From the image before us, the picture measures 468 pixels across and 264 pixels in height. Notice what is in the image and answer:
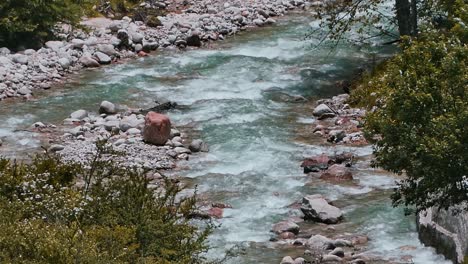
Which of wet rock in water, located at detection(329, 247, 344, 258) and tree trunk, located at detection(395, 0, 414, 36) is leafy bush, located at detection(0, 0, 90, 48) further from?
wet rock in water, located at detection(329, 247, 344, 258)

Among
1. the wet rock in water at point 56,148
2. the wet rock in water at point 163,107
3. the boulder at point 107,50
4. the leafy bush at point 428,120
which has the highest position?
the leafy bush at point 428,120

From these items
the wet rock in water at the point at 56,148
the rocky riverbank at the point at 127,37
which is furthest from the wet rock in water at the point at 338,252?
the rocky riverbank at the point at 127,37

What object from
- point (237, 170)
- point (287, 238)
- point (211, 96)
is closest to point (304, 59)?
point (211, 96)

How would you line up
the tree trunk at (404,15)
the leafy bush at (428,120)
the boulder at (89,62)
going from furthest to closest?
the boulder at (89,62) → the tree trunk at (404,15) → the leafy bush at (428,120)

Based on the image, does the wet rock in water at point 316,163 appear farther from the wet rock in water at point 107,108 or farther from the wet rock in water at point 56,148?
the wet rock in water at point 107,108

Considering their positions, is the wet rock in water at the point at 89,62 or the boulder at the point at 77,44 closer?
the wet rock in water at the point at 89,62

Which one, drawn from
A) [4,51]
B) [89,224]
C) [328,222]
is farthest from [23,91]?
[89,224]

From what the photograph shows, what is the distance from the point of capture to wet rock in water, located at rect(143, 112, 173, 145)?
2229 centimetres

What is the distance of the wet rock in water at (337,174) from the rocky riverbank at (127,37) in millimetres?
9795

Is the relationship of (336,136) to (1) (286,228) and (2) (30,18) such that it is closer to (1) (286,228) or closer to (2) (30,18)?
(1) (286,228)

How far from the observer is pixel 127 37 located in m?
30.9

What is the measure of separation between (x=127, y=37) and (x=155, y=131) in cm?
931

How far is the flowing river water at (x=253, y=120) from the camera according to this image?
57.5ft

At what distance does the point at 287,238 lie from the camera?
17.0 m
